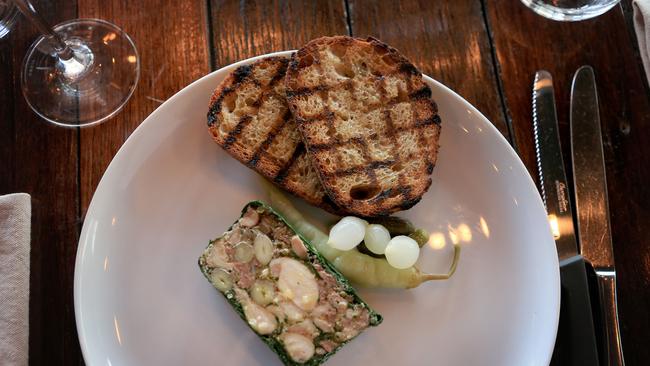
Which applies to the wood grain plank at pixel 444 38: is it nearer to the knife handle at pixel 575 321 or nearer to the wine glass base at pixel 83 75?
the knife handle at pixel 575 321

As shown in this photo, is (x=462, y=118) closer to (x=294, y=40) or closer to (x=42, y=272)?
(x=294, y=40)

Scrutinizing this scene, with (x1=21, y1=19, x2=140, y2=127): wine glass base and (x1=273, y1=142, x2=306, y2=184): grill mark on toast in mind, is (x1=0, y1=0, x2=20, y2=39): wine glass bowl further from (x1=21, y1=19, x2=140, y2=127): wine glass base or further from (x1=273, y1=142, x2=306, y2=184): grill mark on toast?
(x1=273, y1=142, x2=306, y2=184): grill mark on toast

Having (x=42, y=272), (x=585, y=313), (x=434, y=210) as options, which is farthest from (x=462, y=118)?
(x=42, y=272)

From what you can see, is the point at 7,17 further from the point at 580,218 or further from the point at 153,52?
the point at 580,218

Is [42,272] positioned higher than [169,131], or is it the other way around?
[169,131]

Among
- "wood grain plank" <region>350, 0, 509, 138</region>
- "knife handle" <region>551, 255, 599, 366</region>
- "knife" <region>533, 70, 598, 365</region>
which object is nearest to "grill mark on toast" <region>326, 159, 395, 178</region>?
"wood grain plank" <region>350, 0, 509, 138</region>

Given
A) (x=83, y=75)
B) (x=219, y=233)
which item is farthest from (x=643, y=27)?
(x=83, y=75)

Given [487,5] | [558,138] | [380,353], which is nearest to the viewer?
[380,353]
